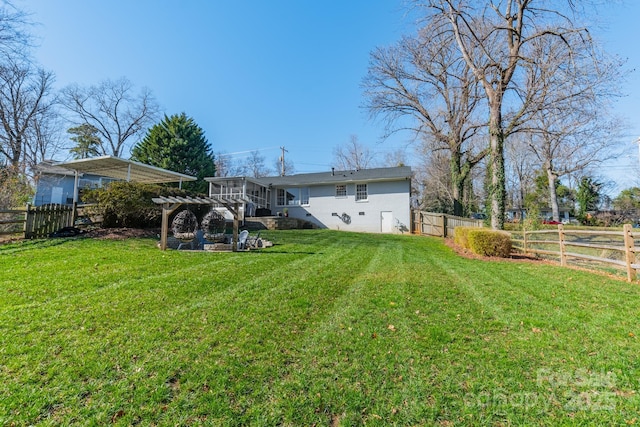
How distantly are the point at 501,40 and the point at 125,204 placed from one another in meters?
17.9

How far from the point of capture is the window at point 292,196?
20.9m

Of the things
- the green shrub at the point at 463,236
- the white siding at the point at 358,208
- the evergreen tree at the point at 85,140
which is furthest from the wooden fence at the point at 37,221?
the evergreen tree at the point at 85,140

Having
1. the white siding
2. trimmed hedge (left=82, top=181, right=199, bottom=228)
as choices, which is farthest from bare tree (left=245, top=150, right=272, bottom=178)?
trimmed hedge (left=82, top=181, right=199, bottom=228)

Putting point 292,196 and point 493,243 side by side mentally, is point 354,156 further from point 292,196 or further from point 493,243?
point 493,243

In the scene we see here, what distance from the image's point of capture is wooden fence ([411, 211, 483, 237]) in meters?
16.2

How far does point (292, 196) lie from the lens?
21312mm

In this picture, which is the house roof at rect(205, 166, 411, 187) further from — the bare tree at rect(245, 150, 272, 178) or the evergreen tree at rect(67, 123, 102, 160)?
the bare tree at rect(245, 150, 272, 178)

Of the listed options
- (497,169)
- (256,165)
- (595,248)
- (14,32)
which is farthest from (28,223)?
(256,165)

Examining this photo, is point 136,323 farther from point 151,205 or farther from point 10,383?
point 151,205

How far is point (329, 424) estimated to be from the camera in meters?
1.92

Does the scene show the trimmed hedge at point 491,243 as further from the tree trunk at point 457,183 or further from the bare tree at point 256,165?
the bare tree at point 256,165

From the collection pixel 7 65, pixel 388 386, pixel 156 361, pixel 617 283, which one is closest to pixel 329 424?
pixel 388 386

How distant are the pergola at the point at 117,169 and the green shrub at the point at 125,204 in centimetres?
166

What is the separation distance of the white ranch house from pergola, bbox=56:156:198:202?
4.02 meters
